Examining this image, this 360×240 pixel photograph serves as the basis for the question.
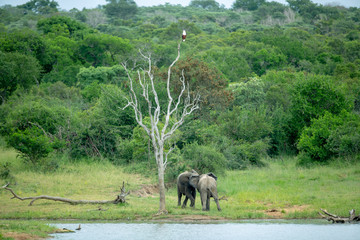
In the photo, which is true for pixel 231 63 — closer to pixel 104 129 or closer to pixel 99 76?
pixel 99 76

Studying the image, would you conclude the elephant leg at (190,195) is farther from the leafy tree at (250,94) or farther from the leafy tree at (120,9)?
the leafy tree at (120,9)

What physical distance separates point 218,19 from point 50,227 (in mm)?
116082

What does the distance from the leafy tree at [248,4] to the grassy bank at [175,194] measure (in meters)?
126

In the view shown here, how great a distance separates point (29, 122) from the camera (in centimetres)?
2761

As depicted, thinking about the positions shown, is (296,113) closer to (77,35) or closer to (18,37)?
(18,37)

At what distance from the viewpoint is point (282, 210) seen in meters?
17.7

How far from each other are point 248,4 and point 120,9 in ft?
142

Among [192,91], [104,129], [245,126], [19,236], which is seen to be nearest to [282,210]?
[19,236]

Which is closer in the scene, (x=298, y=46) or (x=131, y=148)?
(x=131, y=148)

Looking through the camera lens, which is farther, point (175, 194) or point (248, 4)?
point (248, 4)

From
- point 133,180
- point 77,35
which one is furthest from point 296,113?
point 77,35

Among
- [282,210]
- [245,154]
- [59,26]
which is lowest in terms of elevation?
[245,154]

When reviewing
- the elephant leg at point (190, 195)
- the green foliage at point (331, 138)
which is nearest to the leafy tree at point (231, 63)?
the green foliage at point (331, 138)

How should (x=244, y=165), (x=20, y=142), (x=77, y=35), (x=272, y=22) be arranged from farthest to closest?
(x=272, y=22), (x=77, y=35), (x=244, y=165), (x=20, y=142)
